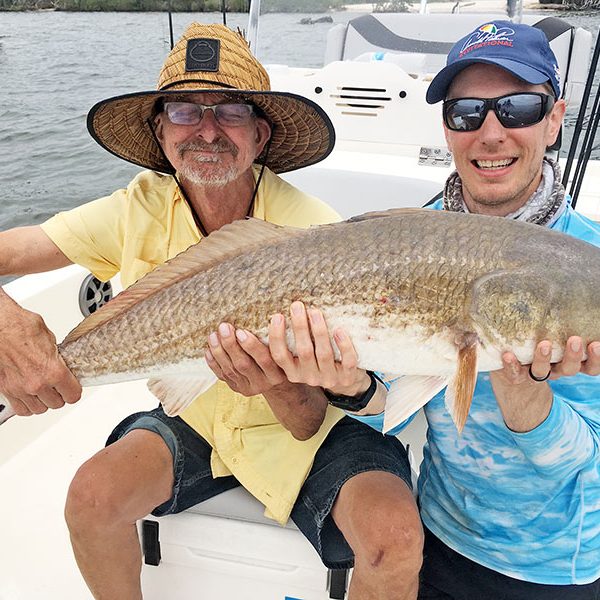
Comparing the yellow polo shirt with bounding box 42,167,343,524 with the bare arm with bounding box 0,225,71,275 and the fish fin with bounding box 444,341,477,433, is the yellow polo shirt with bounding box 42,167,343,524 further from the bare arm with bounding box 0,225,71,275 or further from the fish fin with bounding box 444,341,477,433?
the fish fin with bounding box 444,341,477,433

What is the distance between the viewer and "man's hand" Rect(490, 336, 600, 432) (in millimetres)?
1786

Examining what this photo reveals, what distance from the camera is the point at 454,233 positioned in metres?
1.90

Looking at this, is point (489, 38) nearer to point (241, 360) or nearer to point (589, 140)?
point (241, 360)

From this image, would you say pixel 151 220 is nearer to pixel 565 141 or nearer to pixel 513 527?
pixel 513 527

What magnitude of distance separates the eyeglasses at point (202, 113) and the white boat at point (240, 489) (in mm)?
1435

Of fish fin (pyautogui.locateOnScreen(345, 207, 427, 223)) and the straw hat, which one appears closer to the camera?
fish fin (pyautogui.locateOnScreen(345, 207, 427, 223))

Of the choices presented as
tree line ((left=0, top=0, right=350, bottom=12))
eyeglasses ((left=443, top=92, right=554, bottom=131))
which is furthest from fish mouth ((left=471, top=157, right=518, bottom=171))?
tree line ((left=0, top=0, right=350, bottom=12))

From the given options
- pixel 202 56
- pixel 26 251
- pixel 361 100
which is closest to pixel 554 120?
pixel 202 56

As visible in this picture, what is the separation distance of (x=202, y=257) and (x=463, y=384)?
0.88m

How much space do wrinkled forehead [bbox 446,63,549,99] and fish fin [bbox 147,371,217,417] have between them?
4.39 feet

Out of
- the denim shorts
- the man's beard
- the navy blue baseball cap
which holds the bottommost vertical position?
the denim shorts

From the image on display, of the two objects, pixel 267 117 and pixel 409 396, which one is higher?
pixel 267 117

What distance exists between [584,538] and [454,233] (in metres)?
1.10

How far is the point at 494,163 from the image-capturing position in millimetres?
2217
